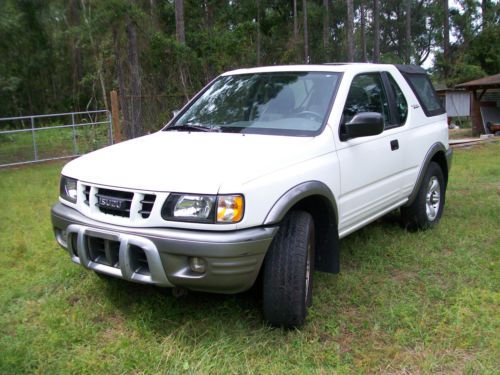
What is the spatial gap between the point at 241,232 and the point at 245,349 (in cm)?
75

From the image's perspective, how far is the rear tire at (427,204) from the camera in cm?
525

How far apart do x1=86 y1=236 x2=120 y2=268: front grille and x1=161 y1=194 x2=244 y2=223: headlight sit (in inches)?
17.2

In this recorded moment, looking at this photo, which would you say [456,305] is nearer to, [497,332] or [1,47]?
[497,332]

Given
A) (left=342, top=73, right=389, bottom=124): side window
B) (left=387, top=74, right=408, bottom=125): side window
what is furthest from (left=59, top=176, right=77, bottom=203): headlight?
(left=387, top=74, right=408, bottom=125): side window

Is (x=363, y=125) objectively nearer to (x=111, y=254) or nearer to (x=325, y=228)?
(x=325, y=228)

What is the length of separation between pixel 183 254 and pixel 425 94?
12.4ft

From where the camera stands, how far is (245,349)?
310 cm

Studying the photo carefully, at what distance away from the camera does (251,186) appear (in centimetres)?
292

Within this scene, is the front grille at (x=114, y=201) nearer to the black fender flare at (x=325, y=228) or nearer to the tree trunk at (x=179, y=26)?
the black fender flare at (x=325, y=228)

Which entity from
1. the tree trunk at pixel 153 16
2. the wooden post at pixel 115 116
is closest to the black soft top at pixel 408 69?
the wooden post at pixel 115 116

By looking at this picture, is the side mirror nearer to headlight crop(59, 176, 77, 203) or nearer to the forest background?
headlight crop(59, 176, 77, 203)

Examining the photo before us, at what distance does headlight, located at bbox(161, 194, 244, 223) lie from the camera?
285cm

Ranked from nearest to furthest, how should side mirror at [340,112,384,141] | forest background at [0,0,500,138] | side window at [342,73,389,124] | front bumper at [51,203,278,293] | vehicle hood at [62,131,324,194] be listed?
front bumper at [51,203,278,293], vehicle hood at [62,131,324,194], side mirror at [340,112,384,141], side window at [342,73,389,124], forest background at [0,0,500,138]

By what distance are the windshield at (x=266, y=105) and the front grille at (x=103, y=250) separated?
52.1 inches
